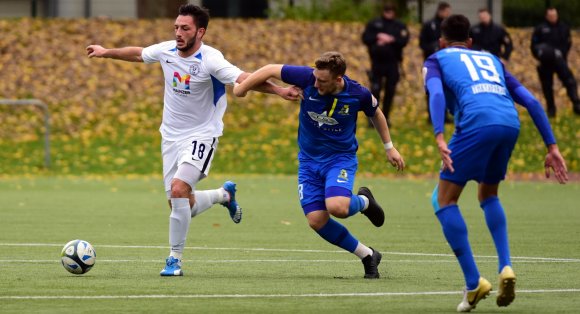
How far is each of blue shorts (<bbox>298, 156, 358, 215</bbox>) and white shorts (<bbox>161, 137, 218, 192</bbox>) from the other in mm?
871

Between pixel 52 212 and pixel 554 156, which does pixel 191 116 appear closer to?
pixel 554 156

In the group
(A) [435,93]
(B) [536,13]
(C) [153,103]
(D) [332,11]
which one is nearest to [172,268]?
(A) [435,93]

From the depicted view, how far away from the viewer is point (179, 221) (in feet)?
36.0

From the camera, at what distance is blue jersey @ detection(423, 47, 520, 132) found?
852 centimetres

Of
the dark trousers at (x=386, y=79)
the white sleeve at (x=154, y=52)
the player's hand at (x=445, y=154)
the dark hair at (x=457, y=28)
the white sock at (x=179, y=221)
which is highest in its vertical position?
the dark hair at (x=457, y=28)

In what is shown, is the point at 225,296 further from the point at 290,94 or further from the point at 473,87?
the point at 473,87

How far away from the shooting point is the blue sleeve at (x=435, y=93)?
836cm

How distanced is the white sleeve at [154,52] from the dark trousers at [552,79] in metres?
16.8

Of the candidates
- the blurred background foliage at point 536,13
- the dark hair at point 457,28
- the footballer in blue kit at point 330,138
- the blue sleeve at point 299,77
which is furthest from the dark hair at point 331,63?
the blurred background foliage at point 536,13

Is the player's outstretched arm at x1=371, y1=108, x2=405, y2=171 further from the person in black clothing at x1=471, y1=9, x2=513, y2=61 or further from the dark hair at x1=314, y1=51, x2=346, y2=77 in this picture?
the person in black clothing at x1=471, y1=9, x2=513, y2=61

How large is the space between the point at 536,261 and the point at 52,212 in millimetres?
7743

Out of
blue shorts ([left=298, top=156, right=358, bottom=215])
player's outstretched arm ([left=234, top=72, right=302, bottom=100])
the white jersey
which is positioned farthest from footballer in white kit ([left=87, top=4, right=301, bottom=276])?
blue shorts ([left=298, top=156, right=358, bottom=215])

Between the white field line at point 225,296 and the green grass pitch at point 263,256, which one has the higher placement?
the white field line at point 225,296

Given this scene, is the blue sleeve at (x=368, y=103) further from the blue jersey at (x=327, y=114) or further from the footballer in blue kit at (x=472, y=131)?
the footballer in blue kit at (x=472, y=131)
